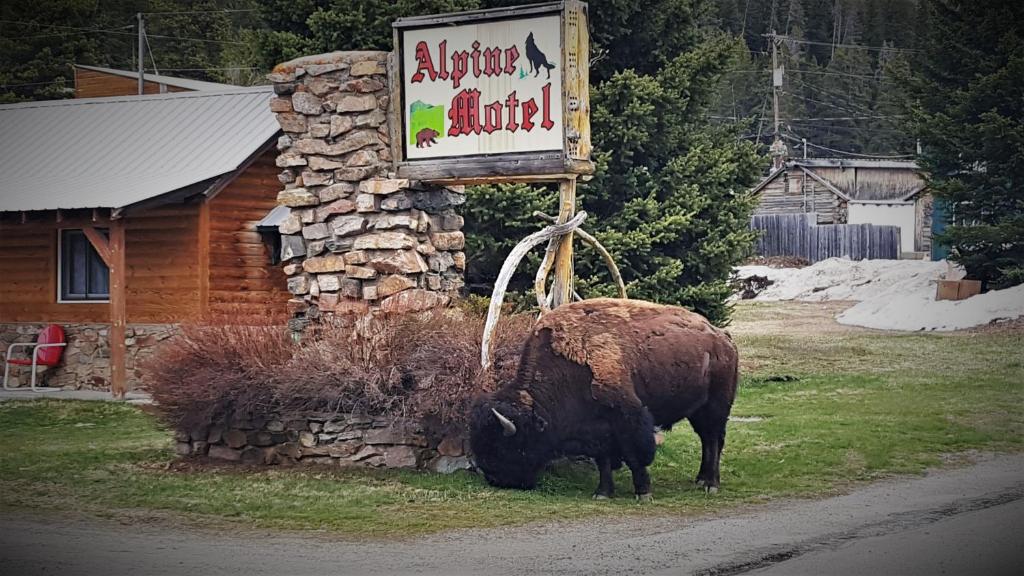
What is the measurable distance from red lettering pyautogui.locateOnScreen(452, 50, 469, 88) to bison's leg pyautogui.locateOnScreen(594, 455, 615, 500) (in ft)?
15.6

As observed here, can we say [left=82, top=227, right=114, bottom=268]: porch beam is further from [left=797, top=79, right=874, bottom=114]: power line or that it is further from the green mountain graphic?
[left=797, top=79, right=874, bottom=114]: power line

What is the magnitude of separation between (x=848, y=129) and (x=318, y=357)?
56.0 metres

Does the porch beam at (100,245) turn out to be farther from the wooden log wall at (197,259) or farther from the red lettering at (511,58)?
the red lettering at (511,58)

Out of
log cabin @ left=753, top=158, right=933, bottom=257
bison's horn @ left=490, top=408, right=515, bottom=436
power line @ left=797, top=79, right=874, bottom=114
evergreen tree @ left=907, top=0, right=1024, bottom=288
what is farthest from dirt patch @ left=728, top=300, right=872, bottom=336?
power line @ left=797, top=79, right=874, bottom=114

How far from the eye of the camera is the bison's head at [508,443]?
12.1 meters

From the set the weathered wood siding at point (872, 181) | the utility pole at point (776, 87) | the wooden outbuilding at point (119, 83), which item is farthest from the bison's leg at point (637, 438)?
the weathered wood siding at point (872, 181)

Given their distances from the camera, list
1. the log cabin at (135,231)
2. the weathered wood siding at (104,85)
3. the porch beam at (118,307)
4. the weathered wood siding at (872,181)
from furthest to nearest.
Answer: the weathered wood siding at (872,181), the weathered wood siding at (104,85), the log cabin at (135,231), the porch beam at (118,307)

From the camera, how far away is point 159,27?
156 feet

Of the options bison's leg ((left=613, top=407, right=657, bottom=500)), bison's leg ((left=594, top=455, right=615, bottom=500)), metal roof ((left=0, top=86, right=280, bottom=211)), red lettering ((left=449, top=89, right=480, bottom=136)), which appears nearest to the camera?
bison's leg ((left=613, top=407, right=657, bottom=500))

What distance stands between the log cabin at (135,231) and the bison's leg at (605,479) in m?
9.71

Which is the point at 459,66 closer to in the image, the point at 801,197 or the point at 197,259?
the point at 197,259

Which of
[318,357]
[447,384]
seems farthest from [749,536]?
[318,357]

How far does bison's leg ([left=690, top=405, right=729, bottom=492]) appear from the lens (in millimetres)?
12797

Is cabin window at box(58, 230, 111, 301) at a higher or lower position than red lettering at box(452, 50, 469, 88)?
lower
